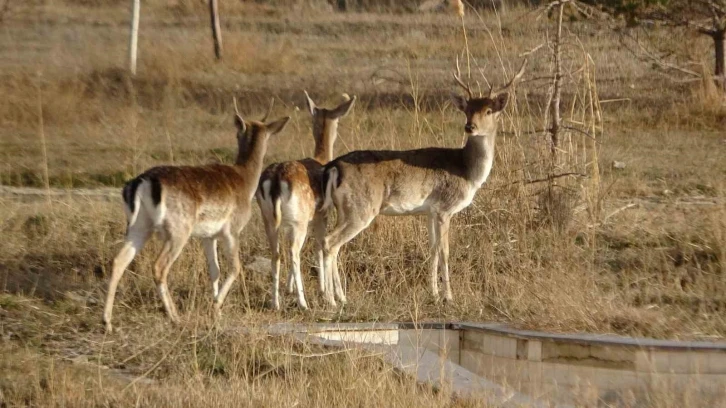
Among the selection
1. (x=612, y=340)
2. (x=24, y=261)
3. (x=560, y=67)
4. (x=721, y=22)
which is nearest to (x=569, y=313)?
(x=612, y=340)

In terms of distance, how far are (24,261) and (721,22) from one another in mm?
11391

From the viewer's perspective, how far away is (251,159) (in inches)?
389

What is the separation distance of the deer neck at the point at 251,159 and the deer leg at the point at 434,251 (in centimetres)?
154

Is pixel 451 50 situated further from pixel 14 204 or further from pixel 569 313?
pixel 569 313

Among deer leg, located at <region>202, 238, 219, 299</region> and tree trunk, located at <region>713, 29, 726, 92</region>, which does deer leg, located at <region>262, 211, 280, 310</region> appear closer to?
deer leg, located at <region>202, 238, 219, 299</region>

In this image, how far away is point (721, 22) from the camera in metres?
18.3

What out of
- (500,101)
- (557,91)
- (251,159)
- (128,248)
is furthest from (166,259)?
(557,91)

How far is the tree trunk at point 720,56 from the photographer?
720 inches

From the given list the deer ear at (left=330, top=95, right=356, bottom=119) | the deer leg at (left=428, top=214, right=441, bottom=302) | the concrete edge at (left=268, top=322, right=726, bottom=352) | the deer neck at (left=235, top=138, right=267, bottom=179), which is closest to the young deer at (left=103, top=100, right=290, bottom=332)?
the deer neck at (left=235, top=138, right=267, bottom=179)

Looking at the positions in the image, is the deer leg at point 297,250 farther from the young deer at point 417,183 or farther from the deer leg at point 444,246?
the deer leg at point 444,246

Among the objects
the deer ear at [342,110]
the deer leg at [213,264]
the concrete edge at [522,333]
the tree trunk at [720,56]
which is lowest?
the concrete edge at [522,333]

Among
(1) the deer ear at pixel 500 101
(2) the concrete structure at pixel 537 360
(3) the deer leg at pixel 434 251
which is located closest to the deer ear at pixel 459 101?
(1) the deer ear at pixel 500 101

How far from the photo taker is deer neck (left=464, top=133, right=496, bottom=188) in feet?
34.7

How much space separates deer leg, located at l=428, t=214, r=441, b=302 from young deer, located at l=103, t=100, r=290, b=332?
162 cm
